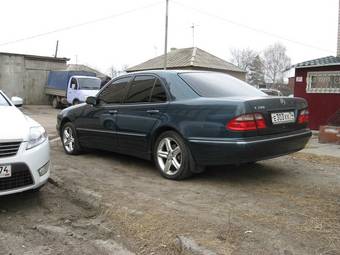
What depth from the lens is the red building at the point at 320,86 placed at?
40.4ft

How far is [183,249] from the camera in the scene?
3604 mm

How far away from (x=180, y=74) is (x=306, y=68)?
26.2 ft

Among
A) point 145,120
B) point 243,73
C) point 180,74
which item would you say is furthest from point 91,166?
point 243,73

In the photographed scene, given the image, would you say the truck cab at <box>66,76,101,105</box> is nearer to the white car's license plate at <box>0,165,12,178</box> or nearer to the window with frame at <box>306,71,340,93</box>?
the window with frame at <box>306,71,340,93</box>

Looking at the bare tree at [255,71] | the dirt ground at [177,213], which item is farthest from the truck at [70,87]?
the bare tree at [255,71]

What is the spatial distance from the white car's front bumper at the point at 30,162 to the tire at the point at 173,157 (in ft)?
5.31

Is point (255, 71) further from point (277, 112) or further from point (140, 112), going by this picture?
point (277, 112)

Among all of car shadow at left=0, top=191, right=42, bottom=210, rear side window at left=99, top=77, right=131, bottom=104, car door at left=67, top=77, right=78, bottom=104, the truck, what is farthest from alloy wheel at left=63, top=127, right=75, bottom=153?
car door at left=67, top=77, right=78, bottom=104

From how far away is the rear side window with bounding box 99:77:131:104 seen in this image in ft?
22.6

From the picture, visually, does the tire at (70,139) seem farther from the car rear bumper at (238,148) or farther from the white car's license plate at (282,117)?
the white car's license plate at (282,117)

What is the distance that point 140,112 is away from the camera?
6.32m

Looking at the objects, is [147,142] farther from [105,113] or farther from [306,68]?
[306,68]

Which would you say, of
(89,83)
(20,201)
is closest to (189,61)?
(89,83)

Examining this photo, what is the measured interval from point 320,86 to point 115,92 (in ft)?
25.4
